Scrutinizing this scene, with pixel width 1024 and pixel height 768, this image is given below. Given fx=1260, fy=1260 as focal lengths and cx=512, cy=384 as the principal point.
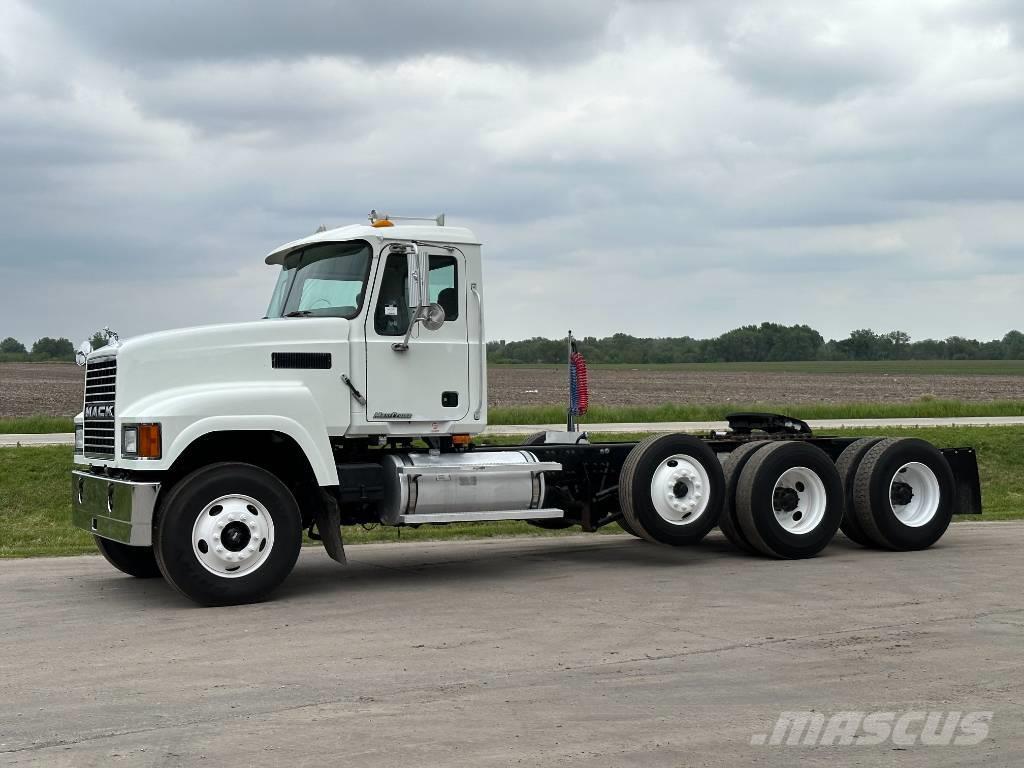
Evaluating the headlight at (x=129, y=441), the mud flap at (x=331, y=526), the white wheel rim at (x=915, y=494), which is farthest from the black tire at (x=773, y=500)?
the headlight at (x=129, y=441)

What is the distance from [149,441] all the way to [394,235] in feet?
9.55

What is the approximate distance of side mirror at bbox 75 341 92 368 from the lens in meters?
11.5

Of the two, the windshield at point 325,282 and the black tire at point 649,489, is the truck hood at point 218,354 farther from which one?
the black tire at point 649,489

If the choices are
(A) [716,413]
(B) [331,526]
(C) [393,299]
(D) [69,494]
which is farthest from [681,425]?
(B) [331,526]

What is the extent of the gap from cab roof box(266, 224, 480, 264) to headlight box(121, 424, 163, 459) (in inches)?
99.3

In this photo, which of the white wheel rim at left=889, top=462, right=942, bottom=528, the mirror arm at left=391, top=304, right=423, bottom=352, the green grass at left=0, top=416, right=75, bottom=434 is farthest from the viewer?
the green grass at left=0, top=416, right=75, bottom=434

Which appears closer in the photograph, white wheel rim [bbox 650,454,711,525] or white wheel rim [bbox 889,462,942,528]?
white wheel rim [bbox 650,454,711,525]

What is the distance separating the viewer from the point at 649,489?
12.3 metres

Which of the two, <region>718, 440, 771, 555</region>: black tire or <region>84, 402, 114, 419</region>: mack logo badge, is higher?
<region>84, 402, 114, 419</region>: mack logo badge

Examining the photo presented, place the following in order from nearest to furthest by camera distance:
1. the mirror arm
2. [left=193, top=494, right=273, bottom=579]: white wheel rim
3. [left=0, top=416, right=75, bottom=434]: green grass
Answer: [left=193, top=494, right=273, bottom=579]: white wheel rim → the mirror arm → [left=0, top=416, right=75, bottom=434]: green grass

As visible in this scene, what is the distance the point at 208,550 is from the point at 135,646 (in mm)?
1578

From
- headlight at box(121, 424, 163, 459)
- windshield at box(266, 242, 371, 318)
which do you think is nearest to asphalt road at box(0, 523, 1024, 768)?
headlight at box(121, 424, 163, 459)

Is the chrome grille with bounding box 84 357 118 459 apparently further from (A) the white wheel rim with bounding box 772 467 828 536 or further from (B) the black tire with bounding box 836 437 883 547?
(B) the black tire with bounding box 836 437 883 547

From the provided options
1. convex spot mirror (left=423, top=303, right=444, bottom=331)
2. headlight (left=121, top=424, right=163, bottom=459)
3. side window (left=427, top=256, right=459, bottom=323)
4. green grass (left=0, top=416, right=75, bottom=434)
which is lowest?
green grass (left=0, top=416, right=75, bottom=434)
